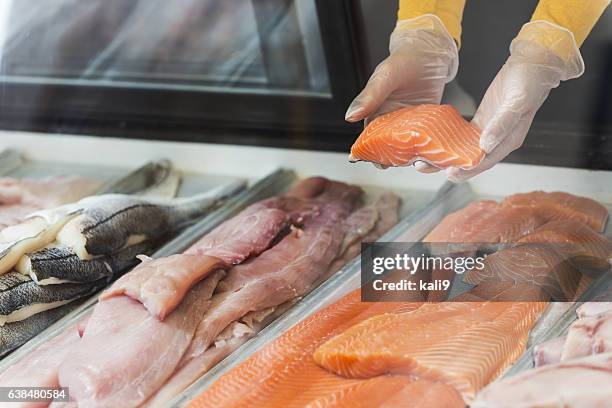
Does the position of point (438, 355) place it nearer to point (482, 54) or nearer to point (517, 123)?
point (517, 123)

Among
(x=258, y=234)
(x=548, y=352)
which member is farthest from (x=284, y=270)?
(x=548, y=352)

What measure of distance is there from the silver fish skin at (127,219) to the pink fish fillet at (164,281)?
0.90ft

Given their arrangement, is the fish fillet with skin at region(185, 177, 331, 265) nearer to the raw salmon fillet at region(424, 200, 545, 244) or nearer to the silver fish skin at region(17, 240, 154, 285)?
the silver fish skin at region(17, 240, 154, 285)

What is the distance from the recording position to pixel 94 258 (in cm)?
271

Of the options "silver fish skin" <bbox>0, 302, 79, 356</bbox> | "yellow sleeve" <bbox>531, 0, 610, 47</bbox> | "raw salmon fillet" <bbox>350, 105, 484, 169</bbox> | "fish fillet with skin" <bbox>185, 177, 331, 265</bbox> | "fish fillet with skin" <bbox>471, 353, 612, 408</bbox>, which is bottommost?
"silver fish skin" <bbox>0, 302, 79, 356</bbox>

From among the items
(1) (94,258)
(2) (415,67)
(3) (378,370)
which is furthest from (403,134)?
(1) (94,258)

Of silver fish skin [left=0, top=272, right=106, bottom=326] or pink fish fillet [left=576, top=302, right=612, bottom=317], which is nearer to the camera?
pink fish fillet [left=576, top=302, right=612, bottom=317]

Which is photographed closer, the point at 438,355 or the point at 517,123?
the point at 438,355

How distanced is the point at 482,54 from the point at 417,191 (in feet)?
2.37

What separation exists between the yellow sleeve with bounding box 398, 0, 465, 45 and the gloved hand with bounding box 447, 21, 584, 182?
0.16 meters

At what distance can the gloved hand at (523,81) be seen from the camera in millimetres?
2121

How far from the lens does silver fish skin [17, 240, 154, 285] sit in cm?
254

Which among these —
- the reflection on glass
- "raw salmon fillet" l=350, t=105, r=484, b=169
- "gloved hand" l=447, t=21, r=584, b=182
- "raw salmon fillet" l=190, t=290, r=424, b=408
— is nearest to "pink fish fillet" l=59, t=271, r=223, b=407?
"raw salmon fillet" l=190, t=290, r=424, b=408

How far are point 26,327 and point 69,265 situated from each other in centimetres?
22
